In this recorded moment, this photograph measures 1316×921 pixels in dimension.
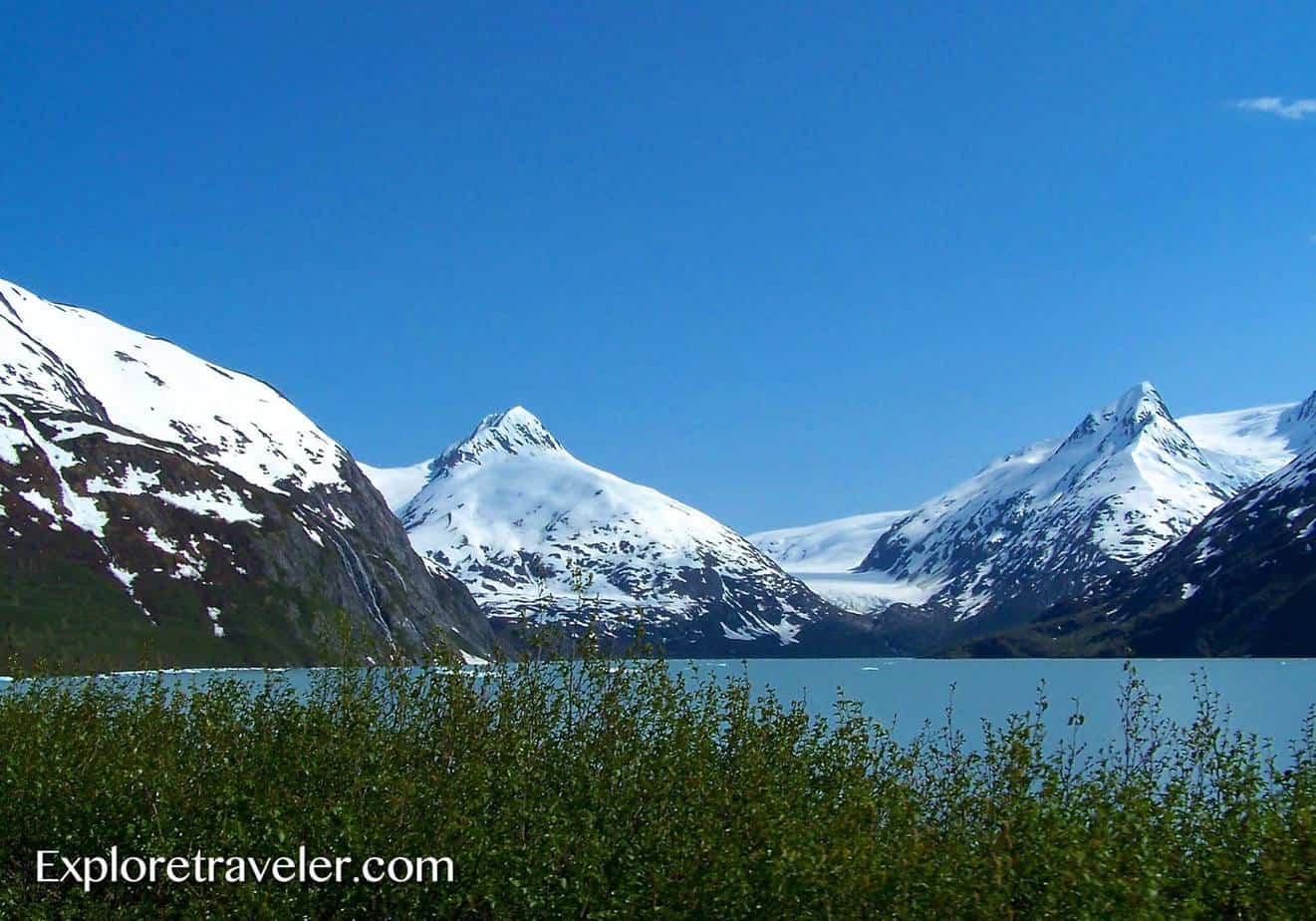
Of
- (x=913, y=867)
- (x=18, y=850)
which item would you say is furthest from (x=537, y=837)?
(x=18, y=850)

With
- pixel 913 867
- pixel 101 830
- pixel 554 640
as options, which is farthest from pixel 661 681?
pixel 101 830

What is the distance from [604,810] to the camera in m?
27.4

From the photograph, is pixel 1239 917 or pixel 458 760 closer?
pixel 1239 917

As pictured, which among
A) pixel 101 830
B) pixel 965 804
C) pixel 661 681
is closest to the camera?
pixel 101 830

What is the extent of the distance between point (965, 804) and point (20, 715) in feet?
87.0

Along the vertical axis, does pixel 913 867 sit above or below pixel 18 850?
below

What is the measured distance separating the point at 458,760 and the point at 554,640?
4717mm

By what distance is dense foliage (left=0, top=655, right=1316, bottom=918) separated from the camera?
889 inches

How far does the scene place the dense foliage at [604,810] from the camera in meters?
22.6

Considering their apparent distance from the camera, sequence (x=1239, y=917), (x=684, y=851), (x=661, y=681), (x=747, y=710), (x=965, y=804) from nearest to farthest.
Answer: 1. (x=1239, y=917)
2. (x=684, y=851)
3. (x=965, y=804)
4. (x=661, y=681)
5. (x=747, y=710)

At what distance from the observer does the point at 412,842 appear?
82.7ft

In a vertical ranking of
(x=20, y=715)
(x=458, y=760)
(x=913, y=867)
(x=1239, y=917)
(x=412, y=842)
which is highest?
(x=20, y=715)

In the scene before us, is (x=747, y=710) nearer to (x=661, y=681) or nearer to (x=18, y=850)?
(x=661, y=681)

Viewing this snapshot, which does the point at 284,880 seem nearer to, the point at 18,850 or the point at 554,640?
the point at 18,850
